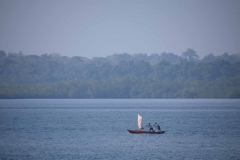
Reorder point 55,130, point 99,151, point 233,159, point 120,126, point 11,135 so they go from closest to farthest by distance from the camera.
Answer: point 233,159 < point 99,151 < point 11,135 < point 55,130 < point 120,126

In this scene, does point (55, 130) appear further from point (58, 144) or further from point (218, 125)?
point (218, 125)

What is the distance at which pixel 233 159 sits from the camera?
4659cm

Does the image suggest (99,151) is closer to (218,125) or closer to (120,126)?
(120,126)

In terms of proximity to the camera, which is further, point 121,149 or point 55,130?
point 55,130

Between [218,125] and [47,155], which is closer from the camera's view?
[47,155]

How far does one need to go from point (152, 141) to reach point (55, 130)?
58.6 feet

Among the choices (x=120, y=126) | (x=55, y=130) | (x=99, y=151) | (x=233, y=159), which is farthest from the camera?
(x=120, y=126)

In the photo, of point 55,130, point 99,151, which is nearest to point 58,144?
point 99,151

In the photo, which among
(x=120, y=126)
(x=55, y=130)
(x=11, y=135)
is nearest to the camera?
(x=11, y=135)

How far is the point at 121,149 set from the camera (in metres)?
52.9

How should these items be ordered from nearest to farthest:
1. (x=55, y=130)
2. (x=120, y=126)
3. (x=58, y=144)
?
(x=58, y=144), (x=55, y=130), (x=120, y=126)

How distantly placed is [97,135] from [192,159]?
2058 centimetres

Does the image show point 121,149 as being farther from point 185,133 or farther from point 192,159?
point 185,133

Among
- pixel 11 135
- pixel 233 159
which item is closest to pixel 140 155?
pixel 233 159
